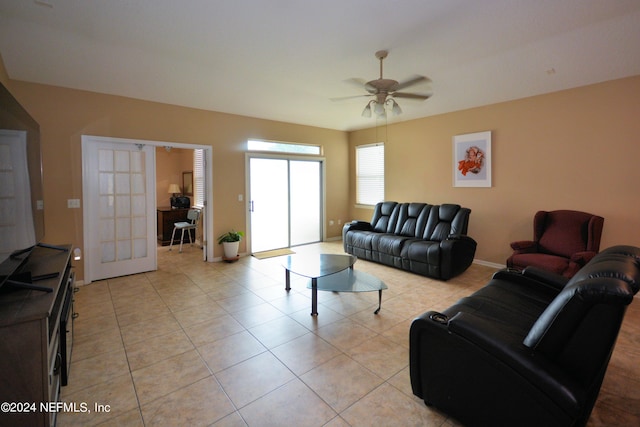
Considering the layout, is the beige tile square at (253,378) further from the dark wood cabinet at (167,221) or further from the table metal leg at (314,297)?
the dark wood cabinet at (167,221)

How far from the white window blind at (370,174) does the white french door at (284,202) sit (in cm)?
98

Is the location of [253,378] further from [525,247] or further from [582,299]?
[525,247]

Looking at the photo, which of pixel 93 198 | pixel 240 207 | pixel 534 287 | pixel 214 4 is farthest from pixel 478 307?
pixel 93 198

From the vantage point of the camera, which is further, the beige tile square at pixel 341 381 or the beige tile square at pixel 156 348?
the beige tile square at pixel 156 348

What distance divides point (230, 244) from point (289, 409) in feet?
12.1

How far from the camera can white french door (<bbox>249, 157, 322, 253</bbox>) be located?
19.2 ft

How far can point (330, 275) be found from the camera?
3.63m

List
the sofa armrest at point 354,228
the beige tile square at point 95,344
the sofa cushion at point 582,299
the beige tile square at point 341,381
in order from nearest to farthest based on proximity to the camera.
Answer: the sofa cushion at point 582,299 → the beige tile square at point 341,381 → the beige tile square at point 95,344 → the sofa armrest at point 354,228

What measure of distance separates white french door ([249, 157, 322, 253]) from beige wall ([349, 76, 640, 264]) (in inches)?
85.8

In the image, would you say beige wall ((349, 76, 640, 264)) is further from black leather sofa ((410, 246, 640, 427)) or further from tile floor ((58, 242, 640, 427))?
black leather sofa ((410, 246, 640, 427))

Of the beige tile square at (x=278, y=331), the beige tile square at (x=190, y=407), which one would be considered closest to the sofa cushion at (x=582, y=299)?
the beige tile square at (x=190, y=407)

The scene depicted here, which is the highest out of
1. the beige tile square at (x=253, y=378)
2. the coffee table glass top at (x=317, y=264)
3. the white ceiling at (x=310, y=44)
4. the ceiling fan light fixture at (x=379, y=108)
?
the white ceiling at (x=310, y=44)

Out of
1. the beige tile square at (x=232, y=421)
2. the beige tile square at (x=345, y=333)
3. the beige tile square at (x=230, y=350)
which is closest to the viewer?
the beige tile square at (x=232, y=421)

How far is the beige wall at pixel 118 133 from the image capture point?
377cm
